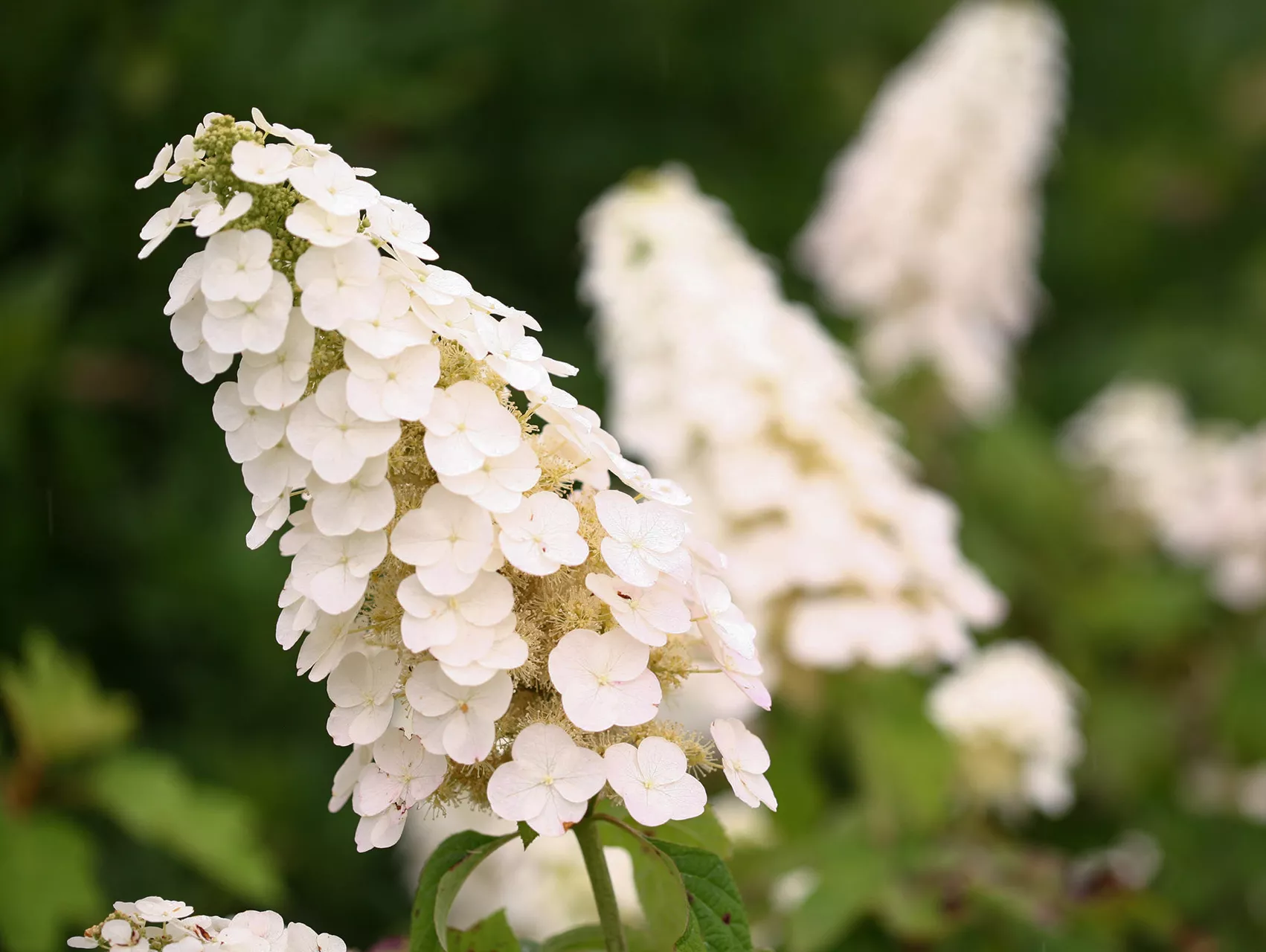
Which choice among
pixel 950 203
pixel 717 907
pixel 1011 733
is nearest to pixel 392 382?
pixel 717 907

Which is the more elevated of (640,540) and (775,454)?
(775,454)

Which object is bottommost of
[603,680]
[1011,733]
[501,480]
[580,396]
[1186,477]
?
[603,680]

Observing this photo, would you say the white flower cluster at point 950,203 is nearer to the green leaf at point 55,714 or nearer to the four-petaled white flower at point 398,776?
the green leaf at point 55,714

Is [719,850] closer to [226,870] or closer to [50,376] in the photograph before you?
[226,870]

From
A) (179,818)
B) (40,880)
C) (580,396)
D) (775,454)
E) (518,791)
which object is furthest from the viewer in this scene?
(580,396)

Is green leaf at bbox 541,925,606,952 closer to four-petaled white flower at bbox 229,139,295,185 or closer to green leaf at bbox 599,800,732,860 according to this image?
green leaf at bbox 599,800,732,860

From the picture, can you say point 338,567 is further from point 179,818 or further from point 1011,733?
point 1011,733

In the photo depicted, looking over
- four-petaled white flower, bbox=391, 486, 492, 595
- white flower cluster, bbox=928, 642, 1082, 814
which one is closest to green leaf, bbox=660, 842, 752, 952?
four-petaled white flower, bbox=391, 486, 492, 595
